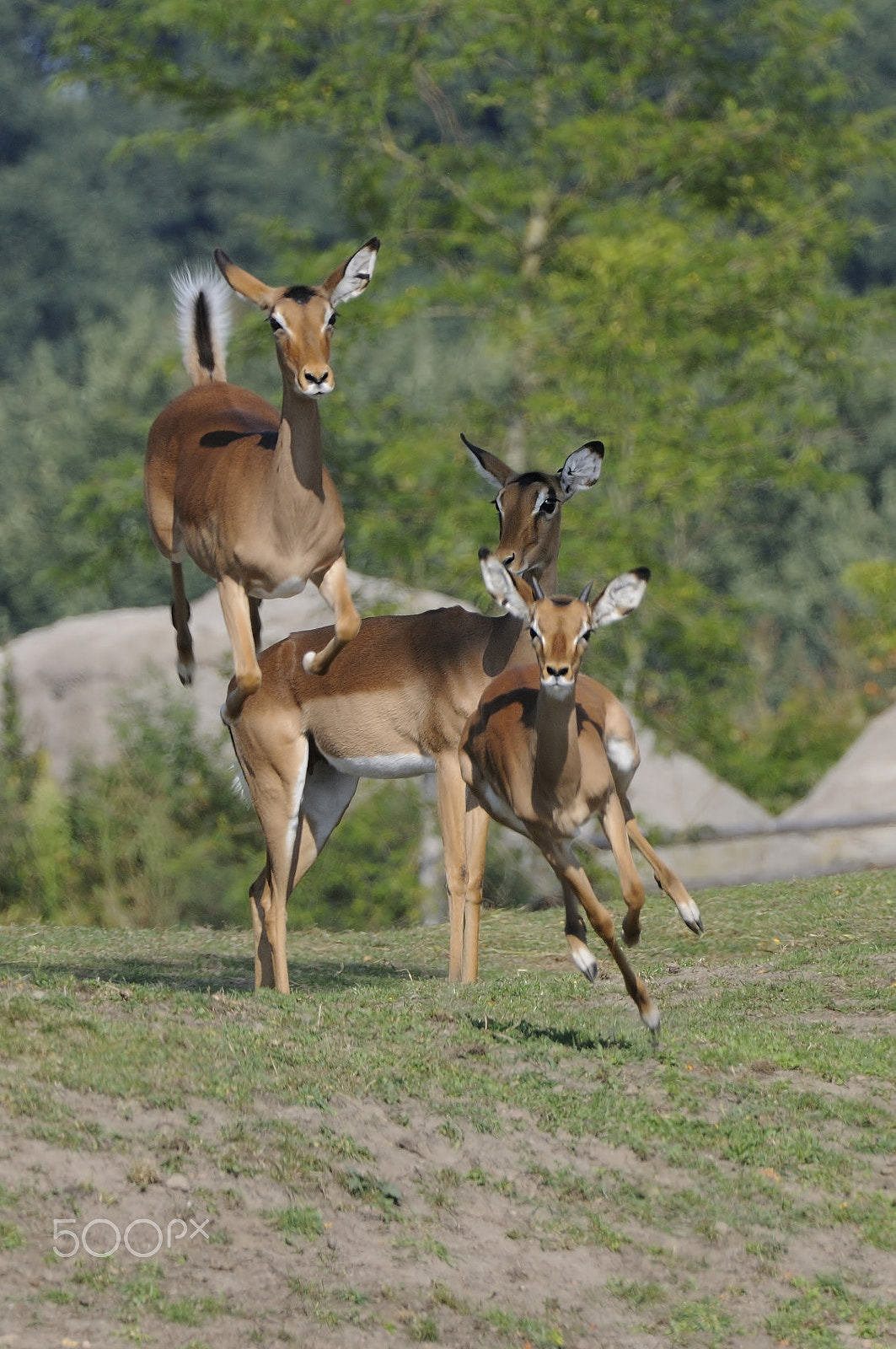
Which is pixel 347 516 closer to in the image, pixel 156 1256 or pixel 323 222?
pixel 156 1256

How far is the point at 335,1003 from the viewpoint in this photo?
7.62m

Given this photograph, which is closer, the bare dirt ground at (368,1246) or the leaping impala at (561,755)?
the bare dirt ground at (368,1246)

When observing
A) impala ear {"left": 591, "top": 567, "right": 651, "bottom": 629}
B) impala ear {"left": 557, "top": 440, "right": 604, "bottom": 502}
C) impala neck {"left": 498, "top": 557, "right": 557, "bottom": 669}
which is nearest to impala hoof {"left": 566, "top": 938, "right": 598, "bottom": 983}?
impala ear {"left": 591, "top": 567, "right": 651, "bottom": 629}

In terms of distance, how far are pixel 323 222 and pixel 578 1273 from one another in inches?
1722

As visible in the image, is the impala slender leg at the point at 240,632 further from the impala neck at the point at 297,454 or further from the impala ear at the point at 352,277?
the impala ear at the point at 352,277

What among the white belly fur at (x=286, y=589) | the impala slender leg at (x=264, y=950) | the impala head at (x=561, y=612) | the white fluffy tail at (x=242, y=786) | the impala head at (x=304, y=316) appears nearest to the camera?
the impala head at (x=561, y=612)

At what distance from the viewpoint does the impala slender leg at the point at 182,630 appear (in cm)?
752

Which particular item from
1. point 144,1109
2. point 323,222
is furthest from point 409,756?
point 323,222

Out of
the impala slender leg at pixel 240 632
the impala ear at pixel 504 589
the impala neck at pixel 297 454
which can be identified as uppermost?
the impala neck at pixel 297 454

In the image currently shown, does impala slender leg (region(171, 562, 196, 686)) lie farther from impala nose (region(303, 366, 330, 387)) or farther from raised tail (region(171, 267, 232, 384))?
impala nose (region(303, 366, 330, 387))

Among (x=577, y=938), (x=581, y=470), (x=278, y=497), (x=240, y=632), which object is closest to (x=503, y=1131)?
(x=577, y=938)

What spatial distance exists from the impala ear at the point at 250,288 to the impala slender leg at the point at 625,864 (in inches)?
80.8

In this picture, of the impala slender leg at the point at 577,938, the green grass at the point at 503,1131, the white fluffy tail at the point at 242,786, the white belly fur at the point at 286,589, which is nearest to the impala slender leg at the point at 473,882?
the green grass at the point at 503,1131

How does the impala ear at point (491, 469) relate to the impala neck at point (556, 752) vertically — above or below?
above
